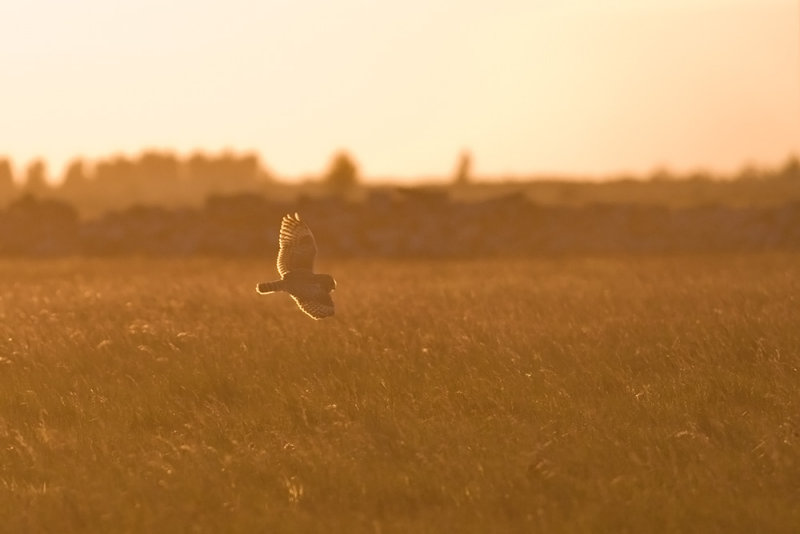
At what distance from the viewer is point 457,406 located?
10.2m

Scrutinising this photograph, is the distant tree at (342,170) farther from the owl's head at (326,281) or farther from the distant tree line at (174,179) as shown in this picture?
the owl's head at (326,281)

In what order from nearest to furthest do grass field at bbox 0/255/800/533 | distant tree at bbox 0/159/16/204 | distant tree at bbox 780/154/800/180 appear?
grass field at bbox 0/255/800/533 < distant tree at bbox 780/154/800/180 < distant tree at bbox 0/159/16/204

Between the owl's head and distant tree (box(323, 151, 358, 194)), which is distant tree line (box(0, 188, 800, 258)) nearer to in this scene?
the owl's head

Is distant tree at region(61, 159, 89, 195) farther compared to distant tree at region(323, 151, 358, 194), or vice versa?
distant tree at region(61, 159, 89, 195)

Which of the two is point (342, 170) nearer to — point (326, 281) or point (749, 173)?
point (749, 173)

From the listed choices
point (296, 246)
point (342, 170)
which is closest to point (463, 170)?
point (342, 170)

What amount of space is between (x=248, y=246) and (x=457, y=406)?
22.0 meters

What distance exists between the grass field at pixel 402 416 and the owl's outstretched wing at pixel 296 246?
2.22 feet

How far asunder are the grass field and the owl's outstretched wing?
0.68m

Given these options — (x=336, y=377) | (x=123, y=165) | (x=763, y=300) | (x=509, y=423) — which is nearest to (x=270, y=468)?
(x=509, y=423)

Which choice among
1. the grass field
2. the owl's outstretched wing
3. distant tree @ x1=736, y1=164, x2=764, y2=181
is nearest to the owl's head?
the owl's outstretched wing

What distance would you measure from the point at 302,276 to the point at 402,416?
3.36m

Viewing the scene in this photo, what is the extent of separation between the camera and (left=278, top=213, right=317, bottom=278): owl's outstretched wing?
12.9 meters

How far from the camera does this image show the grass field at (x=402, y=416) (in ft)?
25.6
